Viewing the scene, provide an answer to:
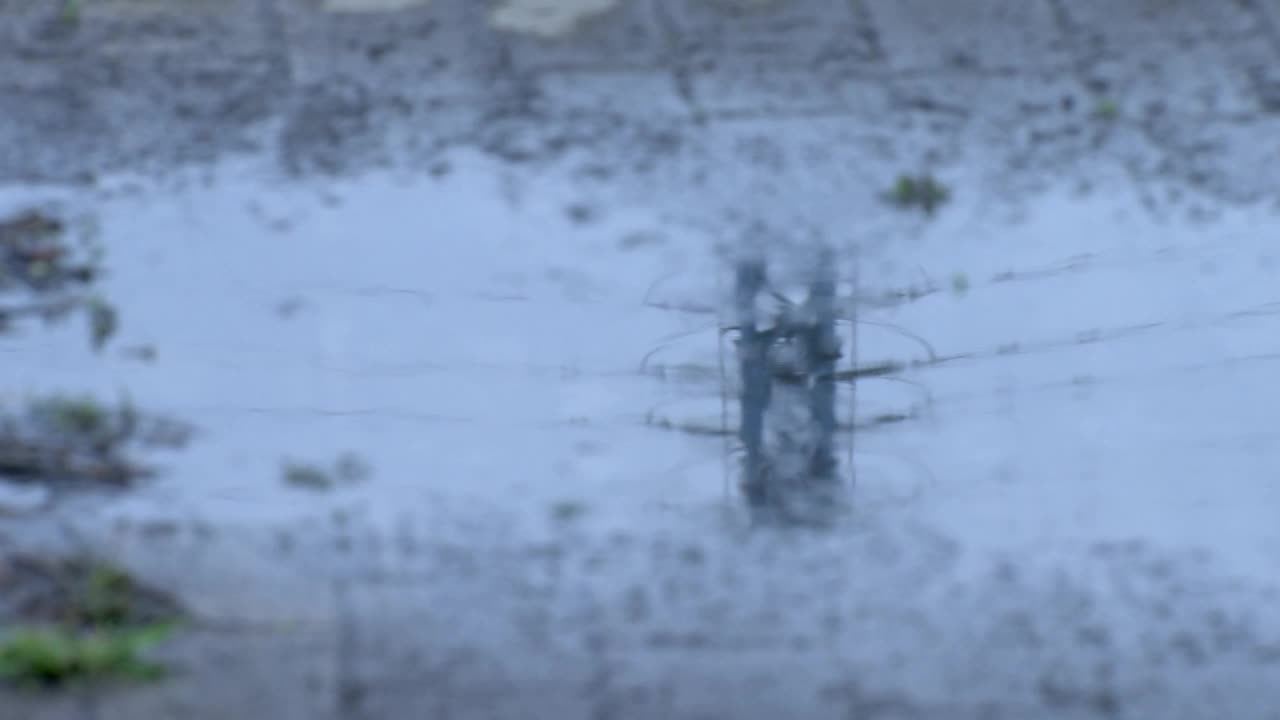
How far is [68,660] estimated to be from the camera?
3613mm

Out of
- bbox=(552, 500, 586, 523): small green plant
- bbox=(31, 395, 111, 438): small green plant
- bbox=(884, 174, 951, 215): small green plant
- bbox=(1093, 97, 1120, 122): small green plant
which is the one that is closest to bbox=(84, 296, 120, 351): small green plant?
bbox=(31, 395, 111, 438): small green plant

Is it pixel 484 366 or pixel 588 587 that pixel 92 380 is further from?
pixel 588 587

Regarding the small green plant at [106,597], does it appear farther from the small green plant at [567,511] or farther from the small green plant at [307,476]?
the small green plant at [567,511]

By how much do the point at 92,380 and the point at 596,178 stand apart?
1.50 meters

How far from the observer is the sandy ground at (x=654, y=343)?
390cm

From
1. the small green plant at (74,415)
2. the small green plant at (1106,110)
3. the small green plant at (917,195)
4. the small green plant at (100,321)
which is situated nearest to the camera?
the small green plant at (74,415)

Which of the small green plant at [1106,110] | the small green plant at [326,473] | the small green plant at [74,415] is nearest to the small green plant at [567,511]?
the small green plant at [326,473]

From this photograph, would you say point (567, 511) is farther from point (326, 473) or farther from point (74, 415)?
point (74, 415)

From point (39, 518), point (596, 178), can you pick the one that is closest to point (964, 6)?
point (596, 178)

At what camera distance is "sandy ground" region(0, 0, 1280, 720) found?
3.90 m

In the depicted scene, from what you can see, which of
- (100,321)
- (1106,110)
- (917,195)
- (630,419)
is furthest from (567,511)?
(1106,110)

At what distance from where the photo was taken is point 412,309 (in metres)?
5.07

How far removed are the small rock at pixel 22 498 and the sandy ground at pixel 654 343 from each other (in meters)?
0.04

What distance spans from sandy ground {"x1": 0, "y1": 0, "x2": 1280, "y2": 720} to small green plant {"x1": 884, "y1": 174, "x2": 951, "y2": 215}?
43mm
